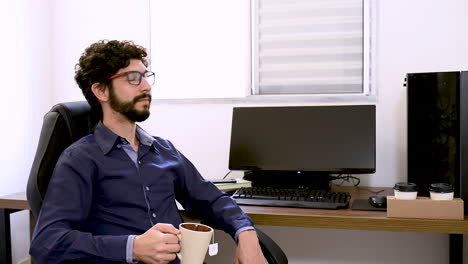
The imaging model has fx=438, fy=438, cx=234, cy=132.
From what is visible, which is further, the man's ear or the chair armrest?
the man's ear

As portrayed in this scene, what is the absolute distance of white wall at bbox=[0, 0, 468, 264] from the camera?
2.15 metres

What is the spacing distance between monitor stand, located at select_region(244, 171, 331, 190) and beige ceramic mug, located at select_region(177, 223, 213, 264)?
37.1 inches

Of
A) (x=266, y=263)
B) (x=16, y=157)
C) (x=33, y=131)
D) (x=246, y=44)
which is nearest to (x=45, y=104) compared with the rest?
(x=33, y=131)

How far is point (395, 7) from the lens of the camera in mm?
2184

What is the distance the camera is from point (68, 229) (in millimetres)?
1268

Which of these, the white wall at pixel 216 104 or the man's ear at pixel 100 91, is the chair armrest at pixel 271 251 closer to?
the man's ear at pixel 100 91

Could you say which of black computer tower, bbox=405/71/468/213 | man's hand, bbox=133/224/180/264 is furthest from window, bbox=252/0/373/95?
man's hand, bbox=133/224/180/264

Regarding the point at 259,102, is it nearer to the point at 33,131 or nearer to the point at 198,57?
the point at 198,57

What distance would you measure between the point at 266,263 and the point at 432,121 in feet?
2.87

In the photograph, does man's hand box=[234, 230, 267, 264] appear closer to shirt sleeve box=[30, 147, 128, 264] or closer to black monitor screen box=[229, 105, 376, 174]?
shirt sleeve box=[30, 147, 128, 264]

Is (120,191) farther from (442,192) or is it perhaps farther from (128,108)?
(442,192)

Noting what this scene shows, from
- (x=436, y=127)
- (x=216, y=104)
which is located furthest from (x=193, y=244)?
(x=216, y=104)

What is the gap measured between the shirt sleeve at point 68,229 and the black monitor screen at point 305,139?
0.91 meters

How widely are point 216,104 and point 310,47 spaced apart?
23.6 inches
